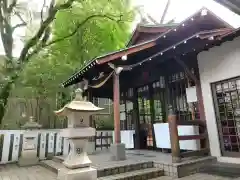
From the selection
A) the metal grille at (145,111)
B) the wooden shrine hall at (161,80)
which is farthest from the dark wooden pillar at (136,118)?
the metal grille at (145,111)

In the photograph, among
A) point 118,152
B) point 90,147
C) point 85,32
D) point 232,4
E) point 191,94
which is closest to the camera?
point 232,4

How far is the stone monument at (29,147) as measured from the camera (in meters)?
7.02

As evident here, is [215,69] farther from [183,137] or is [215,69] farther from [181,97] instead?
[183,137]

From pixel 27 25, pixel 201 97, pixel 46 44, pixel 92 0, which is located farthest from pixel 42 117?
pixel 201 97

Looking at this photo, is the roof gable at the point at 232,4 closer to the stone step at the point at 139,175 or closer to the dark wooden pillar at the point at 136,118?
the stone step at the point at 139,175

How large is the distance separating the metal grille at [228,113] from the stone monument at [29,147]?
6641mm

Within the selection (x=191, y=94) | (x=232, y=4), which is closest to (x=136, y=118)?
(x=191, y=94)

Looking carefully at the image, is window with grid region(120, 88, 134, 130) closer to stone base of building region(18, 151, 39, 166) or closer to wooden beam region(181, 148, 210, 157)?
wooden beam region(181, 148, 210, 157)

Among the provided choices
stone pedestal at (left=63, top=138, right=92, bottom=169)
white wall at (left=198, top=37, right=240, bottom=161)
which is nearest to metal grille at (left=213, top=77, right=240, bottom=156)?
white wall at (left=198, top=37, right=240, bottom=161)

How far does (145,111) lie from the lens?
25.7 ft

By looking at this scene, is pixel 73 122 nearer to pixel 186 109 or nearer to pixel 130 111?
pixel 186 109

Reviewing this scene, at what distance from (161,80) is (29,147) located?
577 centimetres

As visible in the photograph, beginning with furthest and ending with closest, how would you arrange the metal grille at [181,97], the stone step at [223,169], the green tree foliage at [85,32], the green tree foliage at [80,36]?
the green tree foliage at [85,32]
the green tree foliage at [80,36]
the metal grille at [181,97]
the stone step at [223,169]

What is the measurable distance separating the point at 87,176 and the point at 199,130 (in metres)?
3.56
